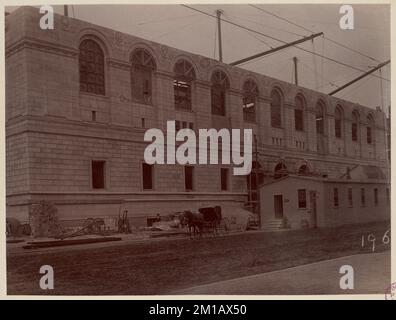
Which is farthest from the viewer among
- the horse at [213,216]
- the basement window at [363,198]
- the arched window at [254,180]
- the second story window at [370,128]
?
the basement window at [363,198]

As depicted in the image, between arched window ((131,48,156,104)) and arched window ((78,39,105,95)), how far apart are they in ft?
1.92

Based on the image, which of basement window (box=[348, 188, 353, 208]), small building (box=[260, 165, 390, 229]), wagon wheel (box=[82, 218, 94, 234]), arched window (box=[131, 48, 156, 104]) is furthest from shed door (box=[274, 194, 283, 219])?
wagon wheel (box=[82, 218, 94, 234])

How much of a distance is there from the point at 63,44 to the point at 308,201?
5.56 meters

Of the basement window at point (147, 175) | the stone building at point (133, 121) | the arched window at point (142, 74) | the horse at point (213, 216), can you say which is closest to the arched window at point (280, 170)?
the stone building at point (133, 121)

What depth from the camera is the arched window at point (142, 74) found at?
9.17 metres

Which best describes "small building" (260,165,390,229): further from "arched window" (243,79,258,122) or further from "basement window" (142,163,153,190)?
"basement window" (142,163,153,190)

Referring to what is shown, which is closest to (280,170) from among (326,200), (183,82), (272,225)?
(272,225)

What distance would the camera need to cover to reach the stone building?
8.28 metres

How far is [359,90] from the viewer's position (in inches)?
384

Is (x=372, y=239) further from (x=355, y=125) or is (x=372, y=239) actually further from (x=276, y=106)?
(x=276, y=106)

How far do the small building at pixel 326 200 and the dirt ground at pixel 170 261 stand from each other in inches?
12.8

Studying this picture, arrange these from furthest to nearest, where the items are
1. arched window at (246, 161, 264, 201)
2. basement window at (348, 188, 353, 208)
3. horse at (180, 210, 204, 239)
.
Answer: basement window at (348, 188, 353, 208), arched window at (246, 161, 264, 201), horse at (180, 210, 204, 239)

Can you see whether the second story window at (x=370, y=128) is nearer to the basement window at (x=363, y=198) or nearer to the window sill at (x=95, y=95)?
the basement window at (x=363, y=198)
